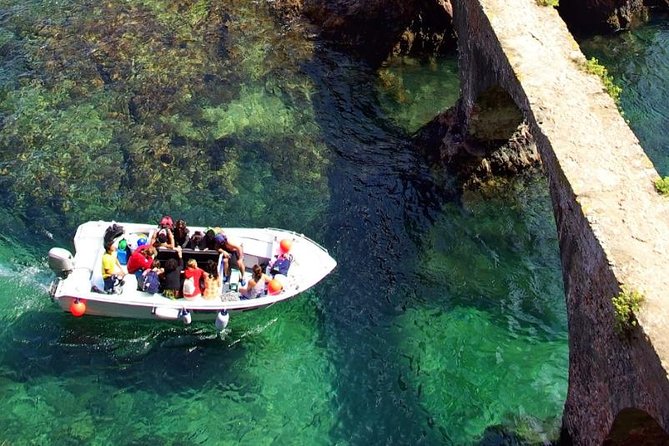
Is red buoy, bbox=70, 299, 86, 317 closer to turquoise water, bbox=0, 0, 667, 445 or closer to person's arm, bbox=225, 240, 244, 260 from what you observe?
turquoise water, bbox=0, 0, 667, 445

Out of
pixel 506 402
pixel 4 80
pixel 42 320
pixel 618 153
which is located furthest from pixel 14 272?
pixel 618 153

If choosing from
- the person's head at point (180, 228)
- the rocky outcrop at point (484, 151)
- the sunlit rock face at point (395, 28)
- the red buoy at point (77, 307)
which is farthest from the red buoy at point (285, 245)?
the sunlit rock face at point (395, 28)

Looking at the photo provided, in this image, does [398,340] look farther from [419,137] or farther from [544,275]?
[419,137]

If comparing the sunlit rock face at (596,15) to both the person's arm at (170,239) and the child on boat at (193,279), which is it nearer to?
the person's arm at (170,239)

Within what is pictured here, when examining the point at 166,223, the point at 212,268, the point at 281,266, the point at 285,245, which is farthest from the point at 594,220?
the point at 166,223

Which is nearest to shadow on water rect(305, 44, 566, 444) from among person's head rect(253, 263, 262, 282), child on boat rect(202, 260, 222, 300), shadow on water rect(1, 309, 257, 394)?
person's head rect(253, 263, 262, 282)
